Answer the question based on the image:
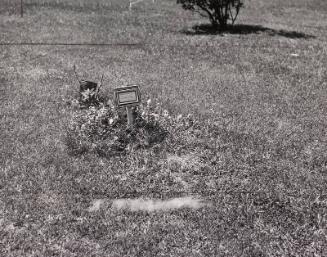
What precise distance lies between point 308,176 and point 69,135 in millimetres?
3941

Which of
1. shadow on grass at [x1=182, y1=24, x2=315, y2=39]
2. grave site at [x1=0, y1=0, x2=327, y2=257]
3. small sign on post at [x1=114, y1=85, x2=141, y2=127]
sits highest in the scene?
shadow on grass at [x1=182, y1=24, x2=315, y2=39]

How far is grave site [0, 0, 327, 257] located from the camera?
19.0 feet

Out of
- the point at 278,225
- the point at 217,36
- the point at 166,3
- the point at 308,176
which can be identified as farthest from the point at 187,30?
the point at 278,225

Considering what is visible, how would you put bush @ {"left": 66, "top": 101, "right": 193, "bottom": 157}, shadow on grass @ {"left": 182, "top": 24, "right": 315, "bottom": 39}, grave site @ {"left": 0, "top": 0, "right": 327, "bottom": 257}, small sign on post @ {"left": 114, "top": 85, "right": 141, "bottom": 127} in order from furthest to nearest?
shadow on grass @ {"left": 182, "top": 24, "right": 315, "bottom": 39} → bush @ {"left": 66, "top": 101, "right": 193, "bottom": 157} → small sign on post @ {"left": 114, "top": 85, "right": 141, "bottom": 127} → grave site @ {"left": 0, "top": 0, "right": 327, "bottom": 257}

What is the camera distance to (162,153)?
791 centimetres

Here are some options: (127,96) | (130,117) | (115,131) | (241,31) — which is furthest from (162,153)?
(241,31)

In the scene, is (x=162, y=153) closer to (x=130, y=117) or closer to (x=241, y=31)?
(x=130, y=117)

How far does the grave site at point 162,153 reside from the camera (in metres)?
5.79

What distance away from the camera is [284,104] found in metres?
10.5

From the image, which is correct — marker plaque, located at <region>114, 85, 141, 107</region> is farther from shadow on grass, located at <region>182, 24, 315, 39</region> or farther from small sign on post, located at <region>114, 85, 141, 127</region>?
shadow on grass, located at <region>182, 24, 315, 39</region>

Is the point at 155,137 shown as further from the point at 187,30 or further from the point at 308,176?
the point at 187,30

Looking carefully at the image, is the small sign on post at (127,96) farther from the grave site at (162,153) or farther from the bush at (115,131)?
the bush at (115,131)

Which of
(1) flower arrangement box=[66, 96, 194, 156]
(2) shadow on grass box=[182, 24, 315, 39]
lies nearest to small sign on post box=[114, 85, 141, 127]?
(1) flower arrangement box=[66, 96, 194, 156]

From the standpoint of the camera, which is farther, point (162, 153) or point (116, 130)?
point (116, 130)
